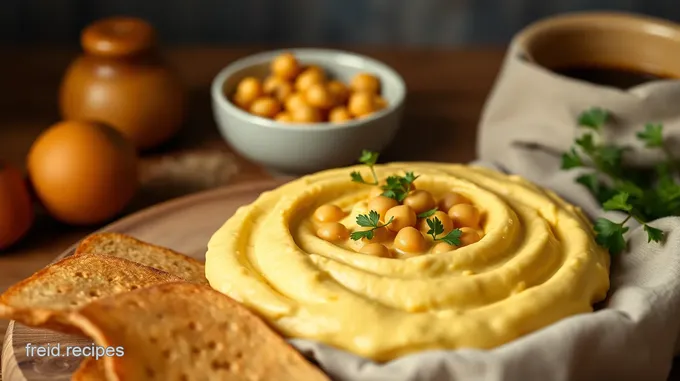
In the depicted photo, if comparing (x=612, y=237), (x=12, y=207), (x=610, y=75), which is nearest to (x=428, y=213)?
(x=612, y=237)

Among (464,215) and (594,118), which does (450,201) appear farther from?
(594,118)

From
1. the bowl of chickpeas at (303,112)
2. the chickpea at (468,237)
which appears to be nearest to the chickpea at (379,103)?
the bowl of chickpeas at (303,112)

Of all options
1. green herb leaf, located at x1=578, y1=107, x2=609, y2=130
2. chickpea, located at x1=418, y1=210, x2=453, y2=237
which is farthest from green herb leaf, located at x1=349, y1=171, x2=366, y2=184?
green herb leaf, located at x1=578, y1=107, x2=609, y2=130

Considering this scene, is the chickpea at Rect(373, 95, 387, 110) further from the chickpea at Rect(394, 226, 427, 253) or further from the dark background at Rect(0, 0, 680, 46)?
the dark background at Rect(0, 0, 680, 46)

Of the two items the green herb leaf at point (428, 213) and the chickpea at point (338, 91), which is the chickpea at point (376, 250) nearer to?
the green herb leaf at point (428, 213)

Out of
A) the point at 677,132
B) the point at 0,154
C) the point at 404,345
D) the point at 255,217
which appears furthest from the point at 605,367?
the point at 0,154

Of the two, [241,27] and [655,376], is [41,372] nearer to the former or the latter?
[655,376]
